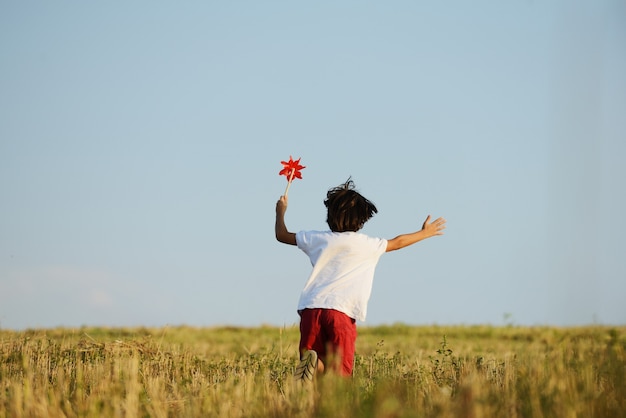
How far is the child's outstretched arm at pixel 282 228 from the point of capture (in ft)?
25.7

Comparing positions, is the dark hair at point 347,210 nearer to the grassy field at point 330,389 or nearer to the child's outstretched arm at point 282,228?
the child's outstretched arm at point 282,228

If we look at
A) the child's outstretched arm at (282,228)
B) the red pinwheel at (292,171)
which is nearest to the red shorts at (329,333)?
the child's outstretched arm at (282,228)

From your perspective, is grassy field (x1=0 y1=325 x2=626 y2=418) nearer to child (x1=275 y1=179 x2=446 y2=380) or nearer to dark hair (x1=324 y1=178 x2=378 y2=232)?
child (x1=275 y1=179 x2=446 y2=380)

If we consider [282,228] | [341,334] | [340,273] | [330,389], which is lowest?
[330,389]

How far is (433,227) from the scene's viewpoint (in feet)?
25.9

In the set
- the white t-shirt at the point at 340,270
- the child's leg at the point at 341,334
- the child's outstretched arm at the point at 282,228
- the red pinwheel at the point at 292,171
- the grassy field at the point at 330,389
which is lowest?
the grassy field at the point at 330,389

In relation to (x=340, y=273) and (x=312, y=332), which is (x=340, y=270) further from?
(x=312, y=332)

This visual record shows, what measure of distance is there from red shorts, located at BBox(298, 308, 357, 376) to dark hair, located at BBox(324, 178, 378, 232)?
0.87 m

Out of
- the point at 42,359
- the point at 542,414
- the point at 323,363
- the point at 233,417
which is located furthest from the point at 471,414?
the point at 42,359

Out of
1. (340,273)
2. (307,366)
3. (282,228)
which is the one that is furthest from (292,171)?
(307,366)

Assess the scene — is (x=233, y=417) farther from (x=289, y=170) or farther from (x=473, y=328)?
(x=473, y=328)

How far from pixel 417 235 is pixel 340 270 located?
913 mm

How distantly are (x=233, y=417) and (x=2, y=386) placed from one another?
283 cm

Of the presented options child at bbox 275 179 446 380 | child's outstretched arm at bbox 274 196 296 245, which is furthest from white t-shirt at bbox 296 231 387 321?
child's outstretched arm at bbox 274 196 296 245
